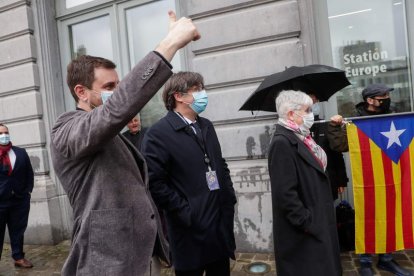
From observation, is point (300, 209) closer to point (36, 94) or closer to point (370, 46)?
point (370, 46)

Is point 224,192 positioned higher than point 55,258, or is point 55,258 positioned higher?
point 224,192

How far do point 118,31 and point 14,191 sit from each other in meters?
3.01

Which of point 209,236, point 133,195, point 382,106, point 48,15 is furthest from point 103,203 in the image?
point 48,15

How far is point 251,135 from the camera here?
4727 millimetres

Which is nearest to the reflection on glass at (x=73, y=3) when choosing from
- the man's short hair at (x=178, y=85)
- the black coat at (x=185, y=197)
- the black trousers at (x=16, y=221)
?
the black trousers at (x=16, y=221)

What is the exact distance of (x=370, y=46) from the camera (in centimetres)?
487

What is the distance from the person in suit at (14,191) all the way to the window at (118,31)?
172 centimetres

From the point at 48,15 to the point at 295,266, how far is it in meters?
5.90

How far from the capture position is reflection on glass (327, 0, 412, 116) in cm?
474

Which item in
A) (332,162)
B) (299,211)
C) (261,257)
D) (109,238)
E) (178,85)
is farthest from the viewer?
(261,257)

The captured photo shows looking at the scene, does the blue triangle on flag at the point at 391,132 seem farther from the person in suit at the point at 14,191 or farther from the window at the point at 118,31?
the person in suit at the point at 14,191

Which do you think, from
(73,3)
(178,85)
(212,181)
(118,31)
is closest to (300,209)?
(212,181)

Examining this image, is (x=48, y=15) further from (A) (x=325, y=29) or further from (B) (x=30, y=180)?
(A) (x=325, y=29)

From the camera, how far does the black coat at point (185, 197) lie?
2.51m
